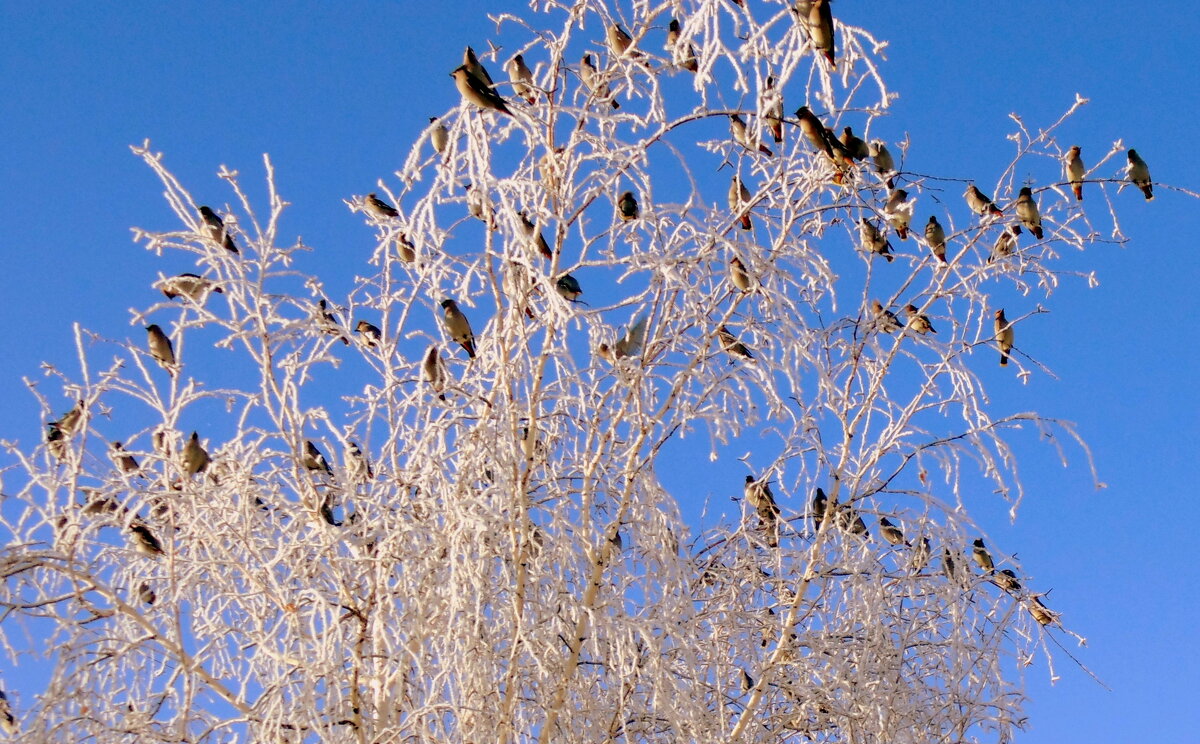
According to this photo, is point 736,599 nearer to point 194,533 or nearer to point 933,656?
point 933,656

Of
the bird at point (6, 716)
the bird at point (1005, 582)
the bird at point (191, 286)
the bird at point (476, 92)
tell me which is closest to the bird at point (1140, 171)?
the bird at point (1005, 582)

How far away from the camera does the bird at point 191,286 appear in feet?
11.7

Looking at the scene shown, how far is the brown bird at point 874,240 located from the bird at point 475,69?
162 centimetres

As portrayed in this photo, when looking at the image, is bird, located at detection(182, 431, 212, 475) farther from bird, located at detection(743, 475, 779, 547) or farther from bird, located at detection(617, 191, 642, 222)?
bird, located at detection(743, 475, 779, 547)

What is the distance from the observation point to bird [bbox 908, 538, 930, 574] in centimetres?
486

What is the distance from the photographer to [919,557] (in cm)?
489

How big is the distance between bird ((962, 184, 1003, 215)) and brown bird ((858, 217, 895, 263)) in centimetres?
37

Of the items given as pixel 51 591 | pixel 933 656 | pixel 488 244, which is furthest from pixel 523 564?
pixel 933 656

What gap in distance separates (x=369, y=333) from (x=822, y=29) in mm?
1828

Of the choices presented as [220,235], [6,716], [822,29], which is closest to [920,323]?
[822,29]

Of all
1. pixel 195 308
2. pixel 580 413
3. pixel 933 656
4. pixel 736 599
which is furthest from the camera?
pixel 933 656

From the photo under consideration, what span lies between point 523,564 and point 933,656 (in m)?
2.09

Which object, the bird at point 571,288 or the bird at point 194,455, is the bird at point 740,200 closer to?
the bird at point 571,288

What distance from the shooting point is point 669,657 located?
3.86m
